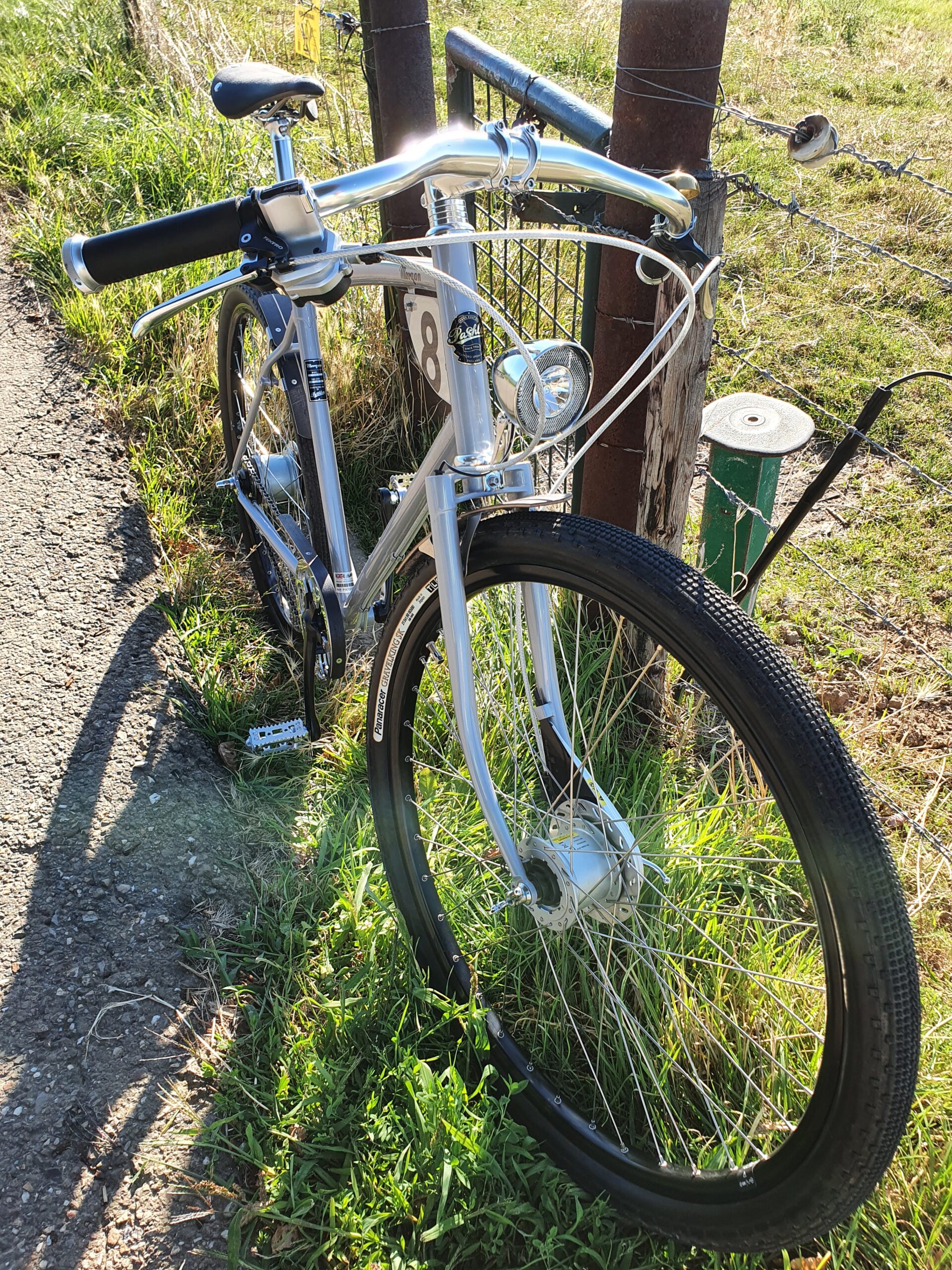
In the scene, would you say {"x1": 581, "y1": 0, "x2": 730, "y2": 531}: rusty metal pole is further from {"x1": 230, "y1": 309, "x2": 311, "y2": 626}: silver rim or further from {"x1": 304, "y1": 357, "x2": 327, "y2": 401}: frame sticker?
{"x1": 230, "y1": 309, "x2": 311, "y2": 626}: silver rim

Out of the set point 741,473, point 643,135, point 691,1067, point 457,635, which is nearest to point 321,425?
point 457,635

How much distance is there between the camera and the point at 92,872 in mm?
2342

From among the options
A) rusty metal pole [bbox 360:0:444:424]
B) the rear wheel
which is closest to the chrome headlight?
the rear wheel

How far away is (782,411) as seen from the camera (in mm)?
2457

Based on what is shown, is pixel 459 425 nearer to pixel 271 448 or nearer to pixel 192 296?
pixel 192 296

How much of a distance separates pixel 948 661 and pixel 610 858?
172 centimetres

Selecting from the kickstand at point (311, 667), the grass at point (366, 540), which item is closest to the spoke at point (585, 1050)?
the grass at point (366, 540)

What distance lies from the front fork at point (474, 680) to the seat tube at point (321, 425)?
607mm

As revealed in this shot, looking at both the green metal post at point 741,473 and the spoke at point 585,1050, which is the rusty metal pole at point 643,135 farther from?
the spoke at point 585,1050

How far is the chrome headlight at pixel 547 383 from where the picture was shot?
4.59 ft

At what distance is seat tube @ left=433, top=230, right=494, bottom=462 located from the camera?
1.54 m

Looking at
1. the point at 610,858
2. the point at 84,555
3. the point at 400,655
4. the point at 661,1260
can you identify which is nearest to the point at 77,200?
the point at 84,555

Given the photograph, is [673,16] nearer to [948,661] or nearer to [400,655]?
[400,655]

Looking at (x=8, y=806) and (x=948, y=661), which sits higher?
(x=948, y=661)
